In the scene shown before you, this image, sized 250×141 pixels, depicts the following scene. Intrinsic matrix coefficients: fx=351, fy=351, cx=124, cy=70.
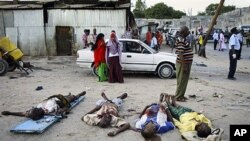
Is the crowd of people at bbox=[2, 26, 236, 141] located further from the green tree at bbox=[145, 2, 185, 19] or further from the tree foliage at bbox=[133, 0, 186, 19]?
the green tree at bbox=[145, 2, 185, 19]

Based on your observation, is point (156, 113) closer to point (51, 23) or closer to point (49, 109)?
point (49, 109)

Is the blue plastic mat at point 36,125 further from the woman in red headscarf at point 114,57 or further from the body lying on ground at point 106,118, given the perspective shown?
the woman in red headscarf at point 114,57

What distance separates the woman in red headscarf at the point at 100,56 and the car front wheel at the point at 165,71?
7.02 ft

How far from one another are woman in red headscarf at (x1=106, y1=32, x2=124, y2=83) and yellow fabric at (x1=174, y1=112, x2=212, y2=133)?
5.34 meters

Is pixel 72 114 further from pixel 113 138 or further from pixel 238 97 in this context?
pixel 238 97

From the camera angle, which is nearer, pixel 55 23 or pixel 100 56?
pixel 100 56

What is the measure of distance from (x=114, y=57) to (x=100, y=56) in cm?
54

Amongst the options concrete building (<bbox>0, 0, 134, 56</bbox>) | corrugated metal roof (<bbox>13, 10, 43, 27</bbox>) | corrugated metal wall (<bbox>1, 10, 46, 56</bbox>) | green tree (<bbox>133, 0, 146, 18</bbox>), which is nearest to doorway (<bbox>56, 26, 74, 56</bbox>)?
concrete building (<bbox>0, 0, 134, 56</bbox>)

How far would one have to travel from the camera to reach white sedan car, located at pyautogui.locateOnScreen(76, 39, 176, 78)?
13.1 metres

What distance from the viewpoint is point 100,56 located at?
12461mm

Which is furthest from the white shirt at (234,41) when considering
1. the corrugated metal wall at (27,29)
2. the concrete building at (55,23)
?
the corrugated metal wall at (27,29)

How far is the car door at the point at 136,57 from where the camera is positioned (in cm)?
1308

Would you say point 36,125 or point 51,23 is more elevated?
point 51,23

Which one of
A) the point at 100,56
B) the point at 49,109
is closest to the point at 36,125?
the point at 49,109
